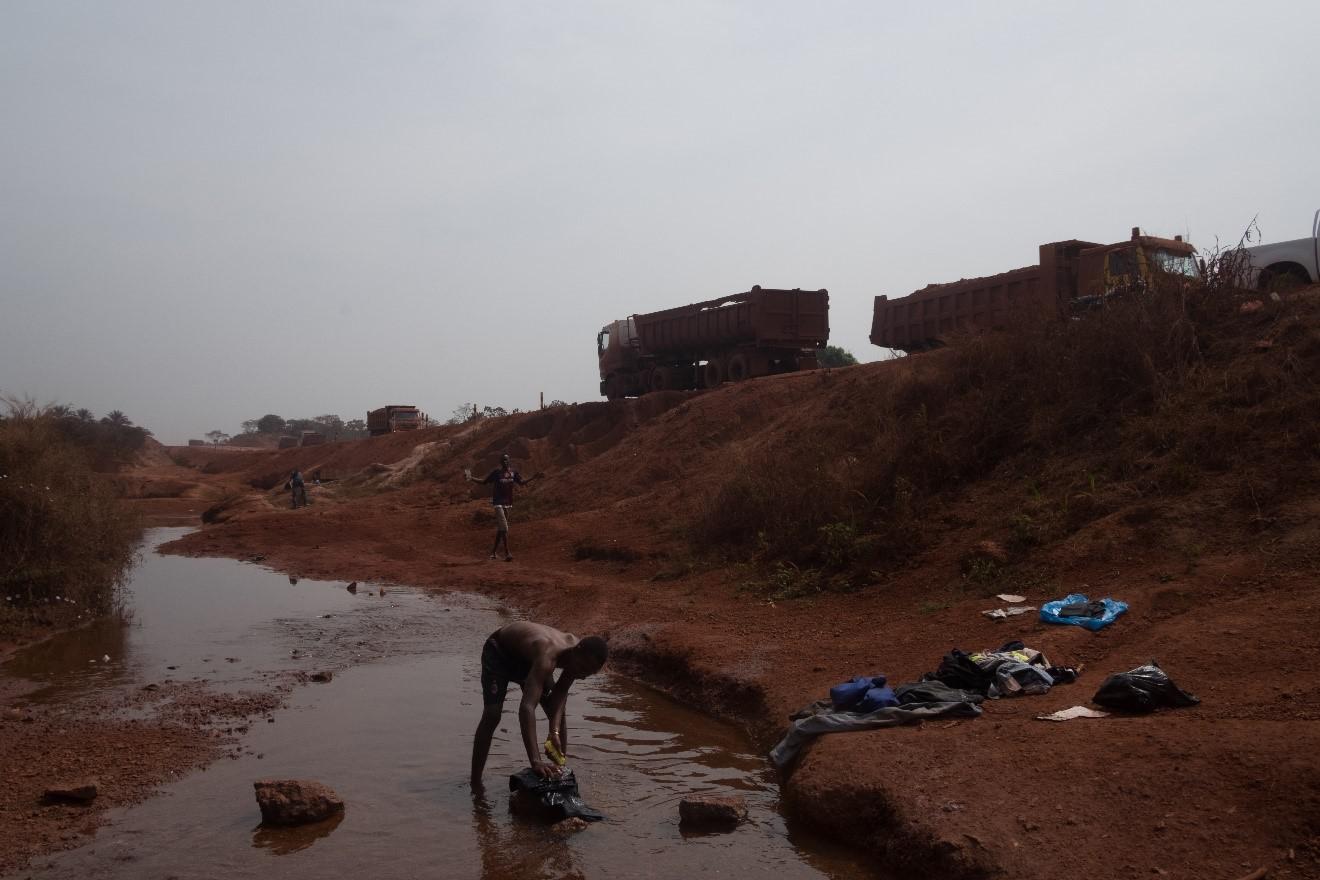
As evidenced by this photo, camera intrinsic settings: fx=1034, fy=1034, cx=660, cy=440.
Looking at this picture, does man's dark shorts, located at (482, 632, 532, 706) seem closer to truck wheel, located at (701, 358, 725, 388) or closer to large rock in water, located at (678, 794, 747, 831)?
large rock in water, located at (678, 794, 747, 831)

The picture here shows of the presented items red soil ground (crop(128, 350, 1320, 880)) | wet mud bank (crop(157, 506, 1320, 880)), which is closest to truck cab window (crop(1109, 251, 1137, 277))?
red soil ground (crop(128, 350, 1320, 880))

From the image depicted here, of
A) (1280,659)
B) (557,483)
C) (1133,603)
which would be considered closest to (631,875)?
(1280,659)

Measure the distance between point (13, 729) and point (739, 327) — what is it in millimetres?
22052

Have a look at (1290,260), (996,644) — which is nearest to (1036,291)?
(1290,260)

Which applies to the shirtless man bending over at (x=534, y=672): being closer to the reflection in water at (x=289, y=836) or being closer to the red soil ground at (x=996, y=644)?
the reflection in water at (x=289, y=836)

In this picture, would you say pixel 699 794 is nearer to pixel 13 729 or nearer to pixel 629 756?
pixel 629 756

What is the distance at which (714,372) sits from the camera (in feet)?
97.3

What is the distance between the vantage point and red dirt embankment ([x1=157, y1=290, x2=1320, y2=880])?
5199mm

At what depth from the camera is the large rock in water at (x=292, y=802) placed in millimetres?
6223

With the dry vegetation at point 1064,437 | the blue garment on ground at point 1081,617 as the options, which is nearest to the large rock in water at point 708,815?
the blue garment on ground at point 1081,617

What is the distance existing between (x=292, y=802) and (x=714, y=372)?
24.1 metres

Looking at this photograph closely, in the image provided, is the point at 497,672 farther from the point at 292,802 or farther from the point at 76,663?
the point at 76,663

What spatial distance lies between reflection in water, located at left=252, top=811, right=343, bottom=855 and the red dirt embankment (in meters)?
2.90

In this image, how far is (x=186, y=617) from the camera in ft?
47.9
